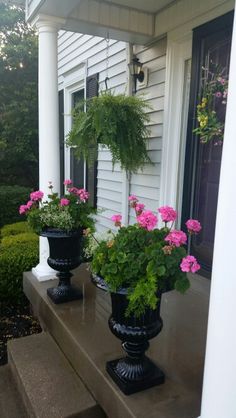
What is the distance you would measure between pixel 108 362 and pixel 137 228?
2.31ft

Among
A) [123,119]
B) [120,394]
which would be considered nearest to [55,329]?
[120,394]

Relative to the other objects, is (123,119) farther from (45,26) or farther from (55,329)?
(55,329)

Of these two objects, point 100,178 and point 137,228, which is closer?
point 137,228

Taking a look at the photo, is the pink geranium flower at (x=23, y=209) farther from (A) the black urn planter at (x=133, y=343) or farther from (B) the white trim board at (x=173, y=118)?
(B) the white trim board at (x=173, y=118)

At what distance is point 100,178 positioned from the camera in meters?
4.65

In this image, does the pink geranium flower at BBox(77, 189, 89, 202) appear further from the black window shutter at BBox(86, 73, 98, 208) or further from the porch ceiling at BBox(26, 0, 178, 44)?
the black window shutter at BBox(86, 73, 98, 208)

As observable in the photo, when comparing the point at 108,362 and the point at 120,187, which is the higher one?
the point at 120,187

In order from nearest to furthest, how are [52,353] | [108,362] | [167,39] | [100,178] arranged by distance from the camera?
[108,362], [52,353], [167,39], [100,178]

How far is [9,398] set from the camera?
2049mm

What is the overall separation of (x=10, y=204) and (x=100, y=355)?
5.17 metres

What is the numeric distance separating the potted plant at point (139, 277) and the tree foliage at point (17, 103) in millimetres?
6505

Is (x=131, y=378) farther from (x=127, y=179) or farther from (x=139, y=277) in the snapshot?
(x=127, y=179)

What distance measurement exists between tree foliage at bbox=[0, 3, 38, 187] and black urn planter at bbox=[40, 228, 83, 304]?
5479mm

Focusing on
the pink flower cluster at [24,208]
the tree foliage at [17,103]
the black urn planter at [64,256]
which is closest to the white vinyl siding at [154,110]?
the black urn planter at [64,256]
